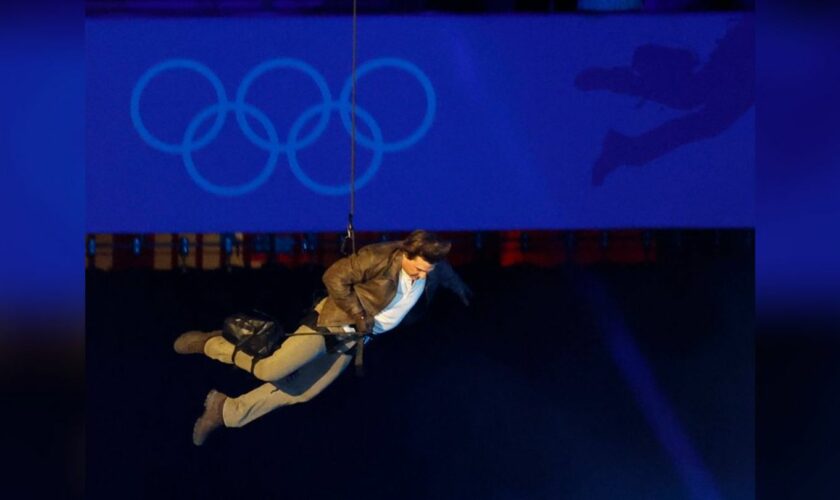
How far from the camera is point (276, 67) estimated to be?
25.9 ft

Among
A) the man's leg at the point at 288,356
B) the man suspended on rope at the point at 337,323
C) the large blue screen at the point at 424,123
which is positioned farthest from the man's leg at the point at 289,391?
the large blue screen at the point at 424,123

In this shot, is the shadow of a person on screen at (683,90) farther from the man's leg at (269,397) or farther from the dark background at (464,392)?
the man's leg at (269,397)

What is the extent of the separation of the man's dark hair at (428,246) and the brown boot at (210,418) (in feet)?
6.12

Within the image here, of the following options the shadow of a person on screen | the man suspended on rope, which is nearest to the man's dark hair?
the man suspended on rope

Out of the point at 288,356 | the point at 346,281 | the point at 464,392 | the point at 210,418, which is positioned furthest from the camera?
the point at 464,392

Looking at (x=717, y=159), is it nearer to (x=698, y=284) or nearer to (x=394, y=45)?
(x=698, y=284)

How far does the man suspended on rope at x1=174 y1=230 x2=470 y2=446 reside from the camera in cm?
611

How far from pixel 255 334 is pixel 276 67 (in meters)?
2.21

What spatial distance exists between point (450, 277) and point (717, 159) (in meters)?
2.38

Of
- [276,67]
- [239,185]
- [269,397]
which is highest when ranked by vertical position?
[276,67]

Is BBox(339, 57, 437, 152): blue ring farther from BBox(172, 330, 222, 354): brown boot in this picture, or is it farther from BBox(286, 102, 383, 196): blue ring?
BBox(172, 330, 222, 354): brown boot

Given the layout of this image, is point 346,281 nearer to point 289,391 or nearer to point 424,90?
point 289,391

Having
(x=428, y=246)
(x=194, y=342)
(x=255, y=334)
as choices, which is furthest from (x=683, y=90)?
(x=194, y=342)

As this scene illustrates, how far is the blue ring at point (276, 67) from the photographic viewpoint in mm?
7867
